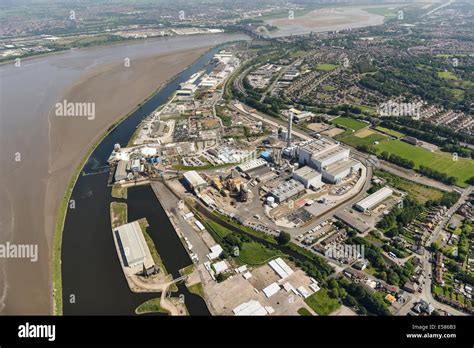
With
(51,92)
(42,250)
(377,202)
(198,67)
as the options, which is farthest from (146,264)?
(198,67)

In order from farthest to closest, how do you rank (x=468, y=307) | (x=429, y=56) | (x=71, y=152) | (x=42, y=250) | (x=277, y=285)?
(x=429, y=56) → (x=71, y=152) → (x=42, y=250) → (x=277, y=285) → (x=468, y=307)

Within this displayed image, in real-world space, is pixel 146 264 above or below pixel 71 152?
below

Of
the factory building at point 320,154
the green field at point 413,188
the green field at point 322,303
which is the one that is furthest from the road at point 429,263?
the factory building at point 320,154

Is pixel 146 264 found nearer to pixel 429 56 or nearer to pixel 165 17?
pixel 429 56

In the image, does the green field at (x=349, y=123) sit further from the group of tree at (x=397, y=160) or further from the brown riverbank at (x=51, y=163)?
the brown riverbank at (x=51, y=163)

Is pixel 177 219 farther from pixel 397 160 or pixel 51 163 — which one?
pixel 397 160

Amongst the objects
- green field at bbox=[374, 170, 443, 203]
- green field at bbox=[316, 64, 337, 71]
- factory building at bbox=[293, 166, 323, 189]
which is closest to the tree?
factory building at bbox=[293, 166, 323, 189]

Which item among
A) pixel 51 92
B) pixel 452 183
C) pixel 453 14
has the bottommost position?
pixel 452 183
